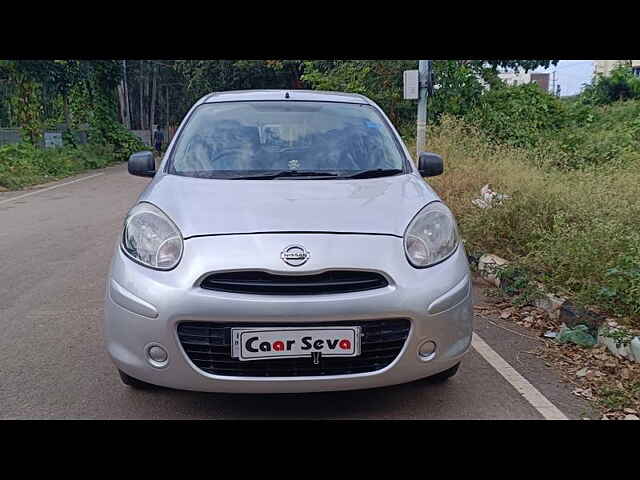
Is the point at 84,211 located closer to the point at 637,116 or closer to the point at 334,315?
the point at 334,315

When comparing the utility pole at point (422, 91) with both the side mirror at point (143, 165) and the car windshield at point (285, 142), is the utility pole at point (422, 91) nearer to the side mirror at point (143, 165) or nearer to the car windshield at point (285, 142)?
the car windshield at point (285, 142)

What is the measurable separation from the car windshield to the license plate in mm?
1150

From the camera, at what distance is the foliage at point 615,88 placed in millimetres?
20044

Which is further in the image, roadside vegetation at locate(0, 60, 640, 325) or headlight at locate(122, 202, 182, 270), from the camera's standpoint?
roadside vegetation at locate(0, 60, 640, 325)

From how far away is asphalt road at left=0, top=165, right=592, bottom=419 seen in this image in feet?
9.70

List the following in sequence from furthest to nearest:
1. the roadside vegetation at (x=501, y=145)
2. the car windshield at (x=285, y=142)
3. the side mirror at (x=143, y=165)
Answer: the roadside vegetation at (x=501, y=145) → the side mirror at (x=143, y=165) → the car windshield at (x=285, y=142)

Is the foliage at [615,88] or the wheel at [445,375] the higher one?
the foliage at [615,88]

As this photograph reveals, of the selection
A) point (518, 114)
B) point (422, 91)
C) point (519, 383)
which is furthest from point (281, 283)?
point (518, 114)

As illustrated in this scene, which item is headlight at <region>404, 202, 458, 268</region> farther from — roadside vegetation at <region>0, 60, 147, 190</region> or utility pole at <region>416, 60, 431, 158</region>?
roadside vegetation at <region>0, 60, 147, 190</region>

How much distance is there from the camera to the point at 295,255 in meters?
2.54

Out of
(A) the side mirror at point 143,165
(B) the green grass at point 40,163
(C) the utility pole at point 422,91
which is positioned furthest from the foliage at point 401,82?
(A) the side mirror at point 143,165

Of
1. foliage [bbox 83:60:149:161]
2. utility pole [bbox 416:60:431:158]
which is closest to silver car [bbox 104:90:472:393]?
utility pole [bbox 416:60:431:158]

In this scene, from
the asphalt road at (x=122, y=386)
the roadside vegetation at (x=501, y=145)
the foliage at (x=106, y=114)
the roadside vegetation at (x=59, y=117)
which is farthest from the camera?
the foliage at (x=106, y=114)

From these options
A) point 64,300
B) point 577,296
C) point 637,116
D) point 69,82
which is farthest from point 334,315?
point 69,82
